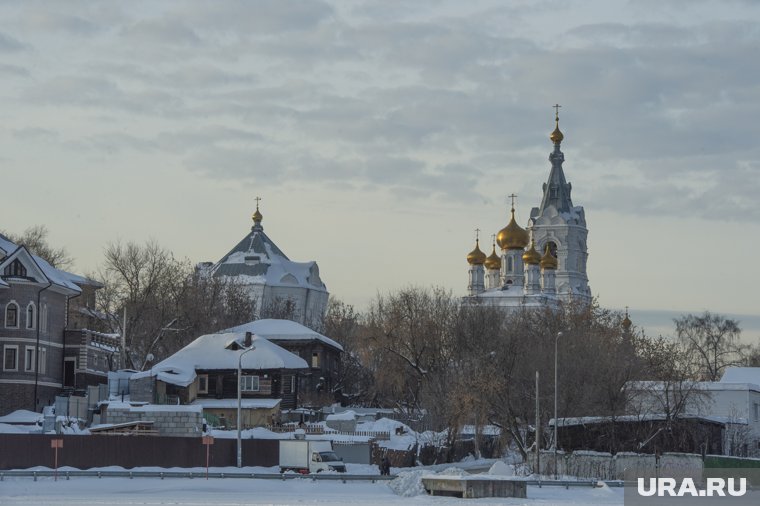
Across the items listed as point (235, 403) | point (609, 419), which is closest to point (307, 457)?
point (609, 419)

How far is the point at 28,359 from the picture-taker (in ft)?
272

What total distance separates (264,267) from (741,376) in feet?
226

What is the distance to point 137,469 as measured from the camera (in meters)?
64.7

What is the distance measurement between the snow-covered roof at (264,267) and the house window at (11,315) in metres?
73.9

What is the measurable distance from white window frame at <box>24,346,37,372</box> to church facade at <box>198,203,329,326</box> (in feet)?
231

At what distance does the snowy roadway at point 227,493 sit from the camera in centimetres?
5125

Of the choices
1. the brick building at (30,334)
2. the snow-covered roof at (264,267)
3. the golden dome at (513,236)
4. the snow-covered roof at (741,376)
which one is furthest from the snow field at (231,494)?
the golden dome at (513,236)

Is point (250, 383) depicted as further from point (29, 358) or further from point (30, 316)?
point (30, 316)

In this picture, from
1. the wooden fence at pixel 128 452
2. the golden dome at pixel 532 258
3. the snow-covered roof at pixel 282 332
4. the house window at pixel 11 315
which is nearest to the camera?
the wooden fence at pixel 128 452

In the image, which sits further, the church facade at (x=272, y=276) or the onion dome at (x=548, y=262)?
the onion dome at (x=548, y=262)

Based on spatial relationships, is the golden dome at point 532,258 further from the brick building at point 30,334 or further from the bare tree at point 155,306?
the brick building at point 30,334

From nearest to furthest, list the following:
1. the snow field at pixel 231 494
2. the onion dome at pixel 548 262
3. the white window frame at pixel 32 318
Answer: the snow field at pixel 231 494 < the white window frame at pixel 32 318 < the onion dome at pixel 548 262

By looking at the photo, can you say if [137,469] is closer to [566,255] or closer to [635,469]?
[635,469]

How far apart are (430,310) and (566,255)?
78.7 metres
